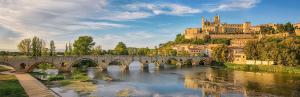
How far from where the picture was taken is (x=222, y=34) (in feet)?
447

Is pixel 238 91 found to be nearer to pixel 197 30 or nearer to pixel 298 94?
pixel 298 94

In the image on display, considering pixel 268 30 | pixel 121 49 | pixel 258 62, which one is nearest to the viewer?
pixel 258 62

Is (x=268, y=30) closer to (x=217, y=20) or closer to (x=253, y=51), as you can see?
(x=217, y=20)

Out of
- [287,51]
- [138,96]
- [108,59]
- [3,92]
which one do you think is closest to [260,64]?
[287,51]

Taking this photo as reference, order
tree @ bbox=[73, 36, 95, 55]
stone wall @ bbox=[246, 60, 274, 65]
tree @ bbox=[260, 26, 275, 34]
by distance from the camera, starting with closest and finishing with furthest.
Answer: stone wall @ bbox=[246, 60, 274, 65]
tree @ bbox=[73, 36, 95, 55]
tree @ bbox=[260, 26, 275, 34]

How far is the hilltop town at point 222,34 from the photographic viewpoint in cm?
11204

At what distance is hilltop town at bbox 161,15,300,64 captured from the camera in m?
112

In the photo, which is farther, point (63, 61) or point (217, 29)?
point (217, 29)

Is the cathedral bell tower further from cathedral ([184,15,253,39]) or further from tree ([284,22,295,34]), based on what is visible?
tree ([284,22,295,34])

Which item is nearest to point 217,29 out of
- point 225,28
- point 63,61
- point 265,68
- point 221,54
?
point 225,28

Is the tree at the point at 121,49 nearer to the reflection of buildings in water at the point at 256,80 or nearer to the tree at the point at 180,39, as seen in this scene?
the tree at the point at 180,39

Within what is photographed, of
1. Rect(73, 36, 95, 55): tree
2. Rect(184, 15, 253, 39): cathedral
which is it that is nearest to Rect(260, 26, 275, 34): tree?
Rect(184, 15, 253, 39): cathedral

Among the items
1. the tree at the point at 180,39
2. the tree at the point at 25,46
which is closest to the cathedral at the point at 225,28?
the tree at the point at 180,39

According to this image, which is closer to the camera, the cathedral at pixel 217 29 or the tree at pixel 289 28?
the tree at pixel 289 28
